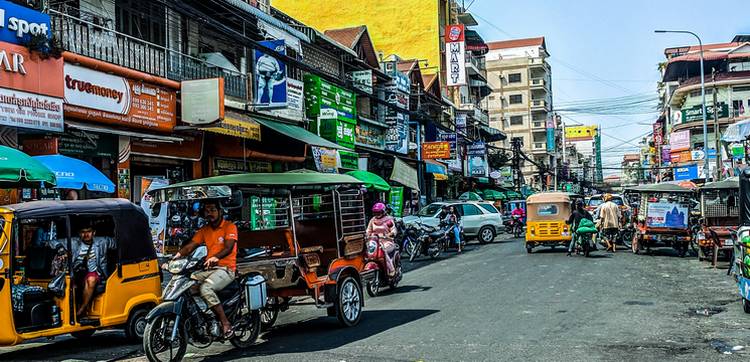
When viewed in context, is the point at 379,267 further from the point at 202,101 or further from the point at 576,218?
the point at 576,218

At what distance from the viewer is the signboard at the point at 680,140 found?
224 ft

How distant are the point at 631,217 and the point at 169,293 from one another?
72.1ft

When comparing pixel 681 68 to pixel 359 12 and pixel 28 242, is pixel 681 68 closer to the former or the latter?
pixel 359 12

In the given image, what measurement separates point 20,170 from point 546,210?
17.4 metres

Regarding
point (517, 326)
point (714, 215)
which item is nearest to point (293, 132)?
point (714, 215)

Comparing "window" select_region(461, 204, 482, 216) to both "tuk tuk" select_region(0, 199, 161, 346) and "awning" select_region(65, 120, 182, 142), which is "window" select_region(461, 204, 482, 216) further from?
"tuk tuk" select_region(0, 199, 161, 346)

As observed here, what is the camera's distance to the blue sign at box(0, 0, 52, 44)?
12.6 meters

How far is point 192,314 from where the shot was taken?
310 inches

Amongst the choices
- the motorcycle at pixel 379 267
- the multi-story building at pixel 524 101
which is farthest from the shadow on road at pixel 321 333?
the multi-story building at pixel 524 101

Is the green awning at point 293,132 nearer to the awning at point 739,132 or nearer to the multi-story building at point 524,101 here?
the awning at point 739,132

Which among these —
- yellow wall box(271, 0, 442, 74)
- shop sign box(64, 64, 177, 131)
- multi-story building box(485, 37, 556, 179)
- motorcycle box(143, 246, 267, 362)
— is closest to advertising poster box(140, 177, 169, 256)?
motorcycle box(143, 246, 267, 362)

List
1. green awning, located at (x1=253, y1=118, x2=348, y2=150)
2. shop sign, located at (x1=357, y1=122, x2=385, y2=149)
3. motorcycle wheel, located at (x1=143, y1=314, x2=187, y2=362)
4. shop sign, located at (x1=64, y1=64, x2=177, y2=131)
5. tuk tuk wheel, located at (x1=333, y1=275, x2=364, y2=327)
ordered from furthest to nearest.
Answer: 1. shop sign, located at (x1=357, y1=122, x2=385, y2=149)
2. green awning, located at (x1=253, y1=118, x2=348, y2=150)
3. shop sign, located at (x1=64, y1=64, x2=177, y2=131)
4. tuk tuk wheel, located at (x1=333, y1=275, x2=364, y2=327)
5. motorcycle wheel, located at (x1=143, y1=314, x2=187, y2=362)

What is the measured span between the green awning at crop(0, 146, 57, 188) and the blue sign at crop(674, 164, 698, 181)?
6169cm

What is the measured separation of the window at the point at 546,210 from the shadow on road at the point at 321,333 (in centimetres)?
1313
